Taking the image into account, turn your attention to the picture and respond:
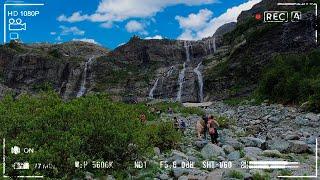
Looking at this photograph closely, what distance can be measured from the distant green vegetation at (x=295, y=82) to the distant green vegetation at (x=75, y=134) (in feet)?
58.2

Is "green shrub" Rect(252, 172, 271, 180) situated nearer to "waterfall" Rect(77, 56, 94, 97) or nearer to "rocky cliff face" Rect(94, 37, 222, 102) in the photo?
"rocky cliff face" Rect(94, 37, 222, 102)

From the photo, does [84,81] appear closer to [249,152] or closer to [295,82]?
[295,82]

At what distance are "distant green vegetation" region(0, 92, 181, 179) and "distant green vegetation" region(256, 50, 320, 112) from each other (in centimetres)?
1775

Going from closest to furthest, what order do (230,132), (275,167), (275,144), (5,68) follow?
A: (275,167) → (275,144) → (230,132) → (5,68)

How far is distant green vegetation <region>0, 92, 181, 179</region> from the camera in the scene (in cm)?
1388

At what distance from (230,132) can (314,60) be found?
2017 cm

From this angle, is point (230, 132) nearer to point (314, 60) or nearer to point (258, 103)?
point (258, 103)

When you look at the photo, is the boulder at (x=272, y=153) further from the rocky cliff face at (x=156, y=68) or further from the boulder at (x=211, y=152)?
the rocky cliff face at (x=156, y=68)

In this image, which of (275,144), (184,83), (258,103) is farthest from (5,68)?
(275,144)

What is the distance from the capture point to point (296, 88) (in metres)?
37.0

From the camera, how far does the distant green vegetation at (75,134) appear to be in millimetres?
13875

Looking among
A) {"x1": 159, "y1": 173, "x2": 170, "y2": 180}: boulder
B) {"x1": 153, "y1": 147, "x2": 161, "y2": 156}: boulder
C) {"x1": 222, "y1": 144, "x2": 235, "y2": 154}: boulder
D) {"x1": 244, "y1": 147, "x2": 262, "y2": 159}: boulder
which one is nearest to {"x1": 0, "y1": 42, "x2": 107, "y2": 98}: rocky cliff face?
{"x1": 153, "y1": 147, "x2": 161, "y2": 156}: boulder

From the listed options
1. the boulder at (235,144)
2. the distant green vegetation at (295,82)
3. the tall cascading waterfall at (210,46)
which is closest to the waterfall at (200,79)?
the tall cascading waterfall at (210,46)

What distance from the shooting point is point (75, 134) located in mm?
14594
